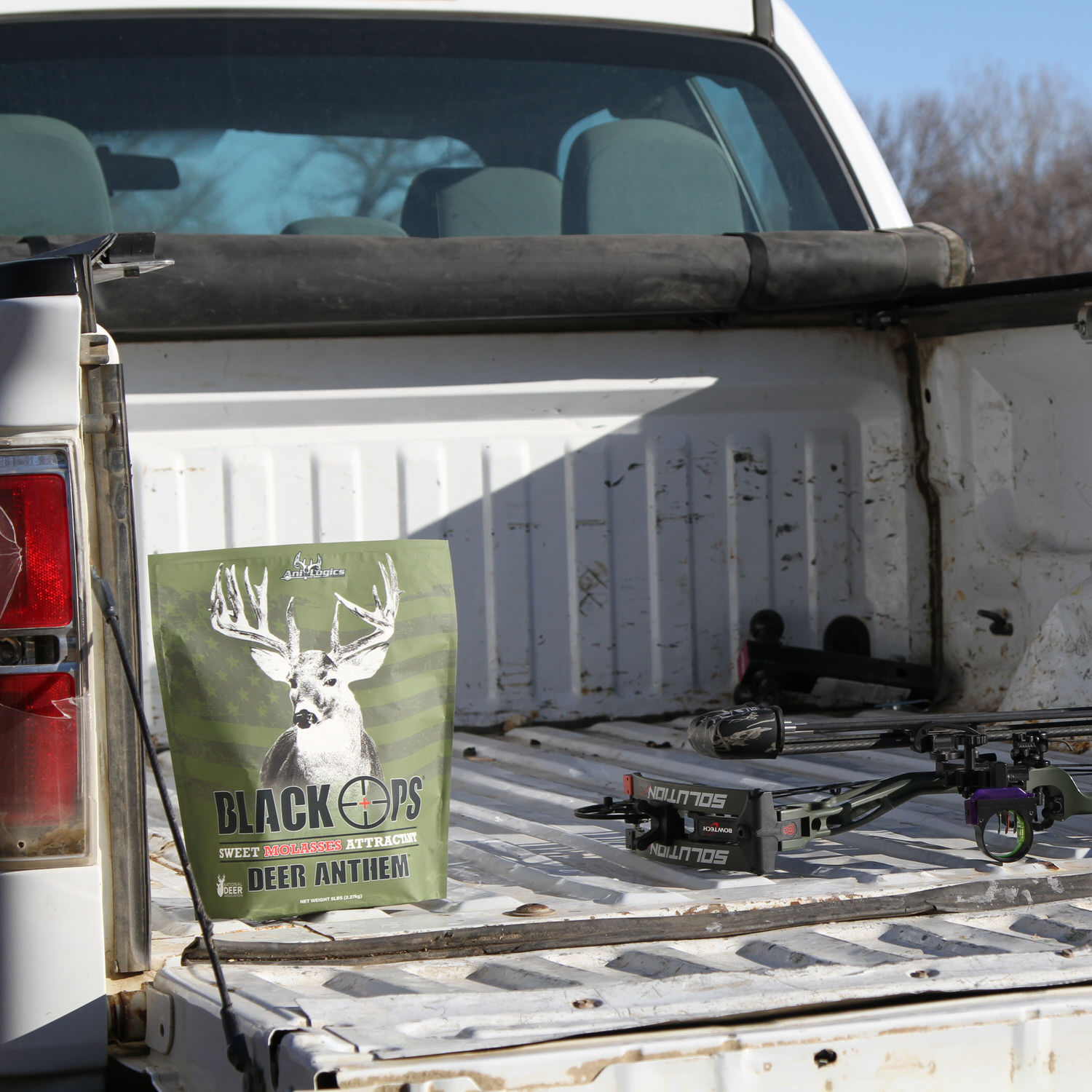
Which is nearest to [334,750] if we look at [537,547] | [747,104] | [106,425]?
[106,425]

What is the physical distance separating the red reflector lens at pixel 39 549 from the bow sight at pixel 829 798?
99 centimetres

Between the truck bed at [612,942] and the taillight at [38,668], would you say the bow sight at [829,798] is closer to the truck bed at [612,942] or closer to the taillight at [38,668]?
the truck bed at [612,942]

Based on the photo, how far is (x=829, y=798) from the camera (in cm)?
240

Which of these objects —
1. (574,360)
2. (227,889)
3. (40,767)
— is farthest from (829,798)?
(574,360)

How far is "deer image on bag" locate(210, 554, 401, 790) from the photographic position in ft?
6.78

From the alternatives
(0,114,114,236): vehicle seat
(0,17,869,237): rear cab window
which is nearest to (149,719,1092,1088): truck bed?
(0,114,114,236): vehicle seat

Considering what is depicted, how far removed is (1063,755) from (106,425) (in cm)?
209

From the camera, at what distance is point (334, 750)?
6.82ft

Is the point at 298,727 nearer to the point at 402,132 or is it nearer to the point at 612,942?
the point at 612,942

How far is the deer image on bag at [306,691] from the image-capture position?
207 centimetres

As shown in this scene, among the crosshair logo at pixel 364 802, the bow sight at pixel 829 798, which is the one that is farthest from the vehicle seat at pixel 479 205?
the crosshair logo at pixel 364 802

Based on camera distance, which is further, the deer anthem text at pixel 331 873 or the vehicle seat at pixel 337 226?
the vehicle seat at pixel 337 226

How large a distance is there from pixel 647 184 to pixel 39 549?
7.39ft

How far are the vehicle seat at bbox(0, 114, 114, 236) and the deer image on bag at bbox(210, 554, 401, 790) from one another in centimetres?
142
